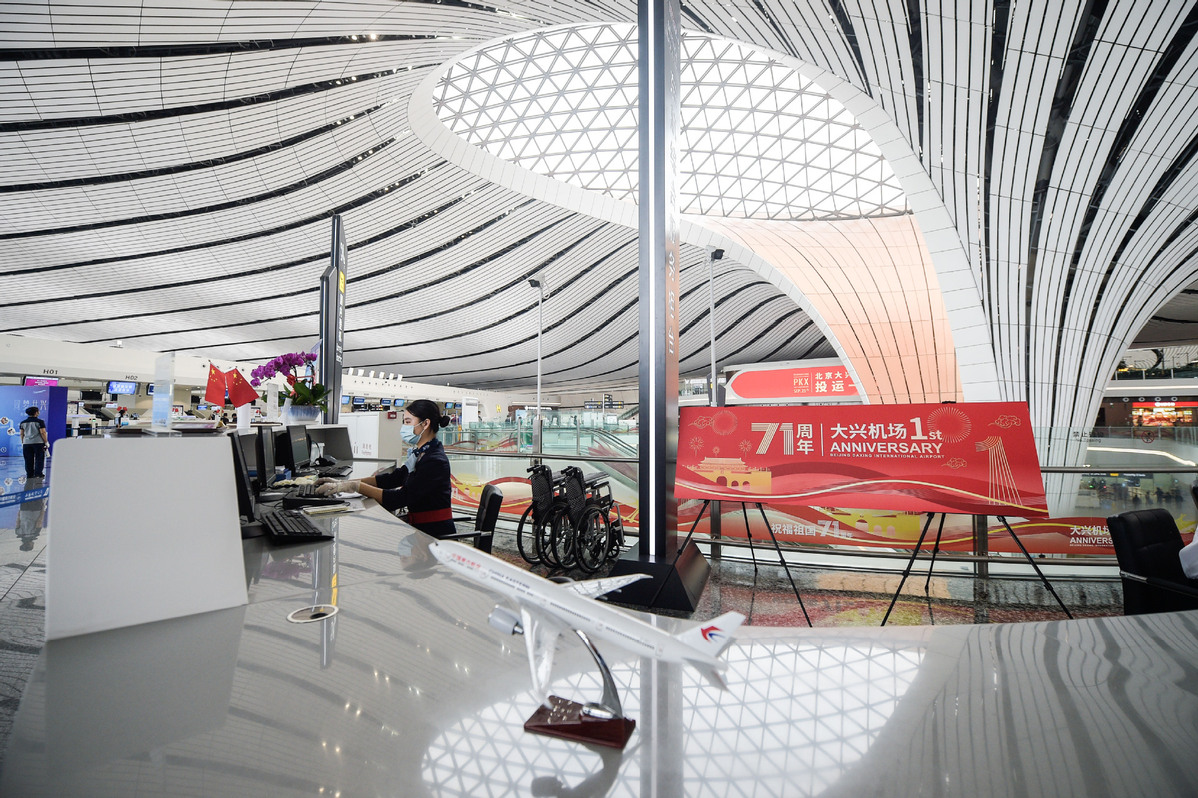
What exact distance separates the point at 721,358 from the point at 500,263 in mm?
16906

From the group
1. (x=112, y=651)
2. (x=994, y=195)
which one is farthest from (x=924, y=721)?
(x=994, y=195)

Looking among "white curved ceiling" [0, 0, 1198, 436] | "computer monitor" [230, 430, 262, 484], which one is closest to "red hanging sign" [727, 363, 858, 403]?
"white curved ceiling" [0, 0, 1198, 436]

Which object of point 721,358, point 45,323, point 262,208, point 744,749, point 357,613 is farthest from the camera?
point 721,358

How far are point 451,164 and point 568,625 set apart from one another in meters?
17.6

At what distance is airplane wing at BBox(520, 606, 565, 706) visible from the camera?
96cm

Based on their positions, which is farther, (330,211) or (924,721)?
(330,211)

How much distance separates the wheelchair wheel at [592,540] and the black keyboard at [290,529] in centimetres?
290

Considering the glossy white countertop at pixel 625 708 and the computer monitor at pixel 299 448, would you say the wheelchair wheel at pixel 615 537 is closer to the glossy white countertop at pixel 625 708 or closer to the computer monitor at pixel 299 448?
the computer monitor at pixel 299 448

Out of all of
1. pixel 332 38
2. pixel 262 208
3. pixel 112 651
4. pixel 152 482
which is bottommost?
pixel 112 651

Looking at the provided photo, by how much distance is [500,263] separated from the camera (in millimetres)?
21562

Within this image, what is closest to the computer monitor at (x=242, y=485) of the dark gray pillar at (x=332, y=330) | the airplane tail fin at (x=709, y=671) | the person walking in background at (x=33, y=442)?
the airplane tail fin at (x=709, y=671)

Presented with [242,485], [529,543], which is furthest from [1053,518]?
[242,485]

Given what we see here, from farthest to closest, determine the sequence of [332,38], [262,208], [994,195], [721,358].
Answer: [721,358], [262,208], [332,38], [994,195]

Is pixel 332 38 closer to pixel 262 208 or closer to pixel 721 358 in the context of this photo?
pixel 262 208
